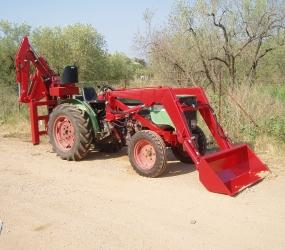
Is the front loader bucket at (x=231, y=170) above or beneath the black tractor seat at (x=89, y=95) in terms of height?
beneath

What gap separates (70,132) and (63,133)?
6.9 inches

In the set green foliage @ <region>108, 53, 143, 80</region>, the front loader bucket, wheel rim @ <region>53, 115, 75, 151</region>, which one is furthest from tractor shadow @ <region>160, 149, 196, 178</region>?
green foliage @ <region>108, 53, 143, 80</region>

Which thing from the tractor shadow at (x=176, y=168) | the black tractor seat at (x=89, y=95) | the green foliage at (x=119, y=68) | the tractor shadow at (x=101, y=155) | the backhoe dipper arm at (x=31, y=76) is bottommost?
the tractor shadow at (x=176, y=168)

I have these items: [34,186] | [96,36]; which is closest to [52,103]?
[34,186]

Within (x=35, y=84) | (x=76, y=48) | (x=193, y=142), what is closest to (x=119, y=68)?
(x=76, y=48)

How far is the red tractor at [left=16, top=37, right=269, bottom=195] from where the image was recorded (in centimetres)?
628

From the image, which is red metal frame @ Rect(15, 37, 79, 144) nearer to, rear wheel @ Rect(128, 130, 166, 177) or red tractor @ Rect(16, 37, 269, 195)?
red tractor @ Rect(16, 37, 269, 195)

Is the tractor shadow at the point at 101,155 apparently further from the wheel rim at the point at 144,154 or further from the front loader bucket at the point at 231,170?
the front loader bucket at the point at 231,170

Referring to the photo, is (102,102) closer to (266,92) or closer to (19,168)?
(19,168)

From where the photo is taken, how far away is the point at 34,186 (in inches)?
247

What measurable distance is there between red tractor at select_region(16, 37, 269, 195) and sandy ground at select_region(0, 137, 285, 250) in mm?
299

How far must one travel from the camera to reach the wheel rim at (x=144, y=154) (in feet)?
21.7

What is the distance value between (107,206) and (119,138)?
2.57 meters

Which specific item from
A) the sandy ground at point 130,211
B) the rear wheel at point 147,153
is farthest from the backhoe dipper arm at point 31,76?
the rear wheel at point 147,153
